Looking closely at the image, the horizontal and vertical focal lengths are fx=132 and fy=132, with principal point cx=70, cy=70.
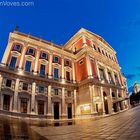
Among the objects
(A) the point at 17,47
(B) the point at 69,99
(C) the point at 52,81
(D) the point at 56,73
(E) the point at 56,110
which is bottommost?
(E) the point at 56,110

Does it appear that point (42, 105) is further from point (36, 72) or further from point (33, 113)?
point (36, 72)

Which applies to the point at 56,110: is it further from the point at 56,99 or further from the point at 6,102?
the point at 6,102

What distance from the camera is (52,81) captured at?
2378 centimetres

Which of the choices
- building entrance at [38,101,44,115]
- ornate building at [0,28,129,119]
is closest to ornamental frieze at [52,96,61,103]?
ornate building at [0,28,129,119]

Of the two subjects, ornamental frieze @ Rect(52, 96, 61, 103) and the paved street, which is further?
ornamental frieze @ Rect(52, 96, 61, 103)

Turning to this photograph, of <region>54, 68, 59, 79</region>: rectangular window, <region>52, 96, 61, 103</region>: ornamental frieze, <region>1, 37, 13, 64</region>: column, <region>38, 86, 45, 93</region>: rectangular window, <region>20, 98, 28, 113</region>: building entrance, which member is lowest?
<region>20, 98, 28, 113</region>: building entrance

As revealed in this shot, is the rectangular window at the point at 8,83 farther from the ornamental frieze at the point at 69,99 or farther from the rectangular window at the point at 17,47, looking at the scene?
the ornamental frieze at the point at 69,99

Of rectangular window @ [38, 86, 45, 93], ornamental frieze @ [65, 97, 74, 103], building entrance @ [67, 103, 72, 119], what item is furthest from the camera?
ornamental frieze @ [65, 97, 74, 103]

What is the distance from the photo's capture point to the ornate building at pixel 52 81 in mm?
19797

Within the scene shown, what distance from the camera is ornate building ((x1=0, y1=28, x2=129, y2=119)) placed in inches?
779

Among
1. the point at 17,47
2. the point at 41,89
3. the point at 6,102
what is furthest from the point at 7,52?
the point at 41,89

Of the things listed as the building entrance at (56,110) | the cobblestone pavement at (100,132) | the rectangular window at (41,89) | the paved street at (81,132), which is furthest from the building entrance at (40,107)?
the cobblestone pavement at (100,132)

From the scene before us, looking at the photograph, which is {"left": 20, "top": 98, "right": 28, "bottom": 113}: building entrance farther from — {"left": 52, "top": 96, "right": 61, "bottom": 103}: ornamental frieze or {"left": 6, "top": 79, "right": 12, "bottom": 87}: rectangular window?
{"left": 52, "top": 96, "right": 61, "bottom": 103}: ornamental frieze

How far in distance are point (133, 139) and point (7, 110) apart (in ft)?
60.0
